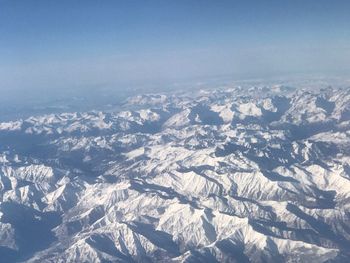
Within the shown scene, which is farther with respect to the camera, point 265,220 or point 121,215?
point 121,215

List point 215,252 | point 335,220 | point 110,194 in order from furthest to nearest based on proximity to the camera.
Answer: point 110,194 < point 335,220 < point 215,252

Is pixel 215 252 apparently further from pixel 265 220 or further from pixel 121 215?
pixel 121 215

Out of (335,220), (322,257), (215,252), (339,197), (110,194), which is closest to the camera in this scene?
(322,257)

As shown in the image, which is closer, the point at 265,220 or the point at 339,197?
the point at 265,220

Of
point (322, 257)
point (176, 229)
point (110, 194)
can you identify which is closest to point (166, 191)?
point (110, 194)

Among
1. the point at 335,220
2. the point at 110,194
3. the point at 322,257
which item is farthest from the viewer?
the point at 110,194

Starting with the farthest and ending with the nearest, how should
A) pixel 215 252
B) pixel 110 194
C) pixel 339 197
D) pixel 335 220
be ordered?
pixel 110 194
pixel 339 197
pixel 335 220
pixel 215 252

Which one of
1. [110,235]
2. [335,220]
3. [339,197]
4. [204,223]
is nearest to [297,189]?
[339,197]

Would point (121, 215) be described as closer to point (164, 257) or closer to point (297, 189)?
point (164, 257)
